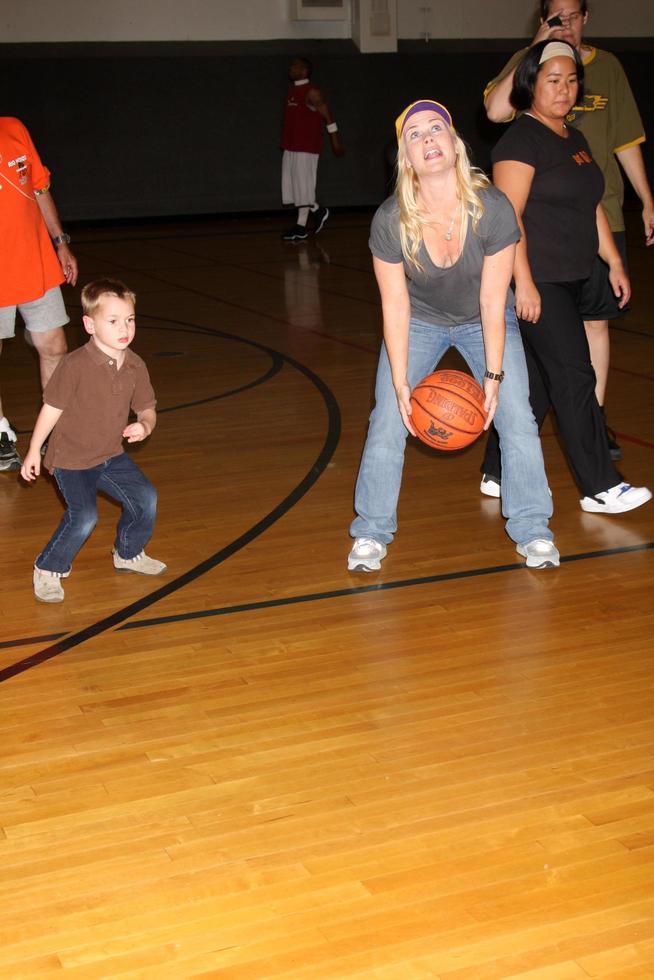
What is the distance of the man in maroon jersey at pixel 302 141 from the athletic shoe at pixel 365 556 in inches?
429

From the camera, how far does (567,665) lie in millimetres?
3320

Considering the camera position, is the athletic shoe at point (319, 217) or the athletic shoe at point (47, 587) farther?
the athletic shoe at point (319, 217)

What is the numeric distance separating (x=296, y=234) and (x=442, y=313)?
1102 centimetres

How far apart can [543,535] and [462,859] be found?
1.81m

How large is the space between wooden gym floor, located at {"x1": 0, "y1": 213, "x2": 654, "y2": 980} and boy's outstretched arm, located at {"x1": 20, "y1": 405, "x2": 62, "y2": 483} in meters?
0.46

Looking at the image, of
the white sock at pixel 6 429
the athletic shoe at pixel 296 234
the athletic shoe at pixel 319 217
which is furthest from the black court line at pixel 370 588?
the athletic shoe at pixel 319 217

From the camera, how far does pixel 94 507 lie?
3936 millimetres

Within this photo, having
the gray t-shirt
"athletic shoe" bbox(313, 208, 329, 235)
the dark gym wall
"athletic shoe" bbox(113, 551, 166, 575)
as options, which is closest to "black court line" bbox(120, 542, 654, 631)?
"athletic shoe" bbox(113, 551, 166, 575)

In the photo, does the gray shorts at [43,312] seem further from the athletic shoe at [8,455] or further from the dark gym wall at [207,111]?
the dark gym wall at [207,111]

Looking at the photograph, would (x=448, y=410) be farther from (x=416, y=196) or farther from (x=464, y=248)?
(x=416, y=196)

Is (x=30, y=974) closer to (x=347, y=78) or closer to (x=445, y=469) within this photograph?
(x=445, y=469)

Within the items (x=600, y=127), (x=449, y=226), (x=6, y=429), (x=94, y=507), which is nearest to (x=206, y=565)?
(x=94, y=507)

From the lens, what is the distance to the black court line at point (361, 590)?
3719 millimetres

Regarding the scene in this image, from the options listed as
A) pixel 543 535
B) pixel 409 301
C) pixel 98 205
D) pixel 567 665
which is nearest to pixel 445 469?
pixel 543 535
